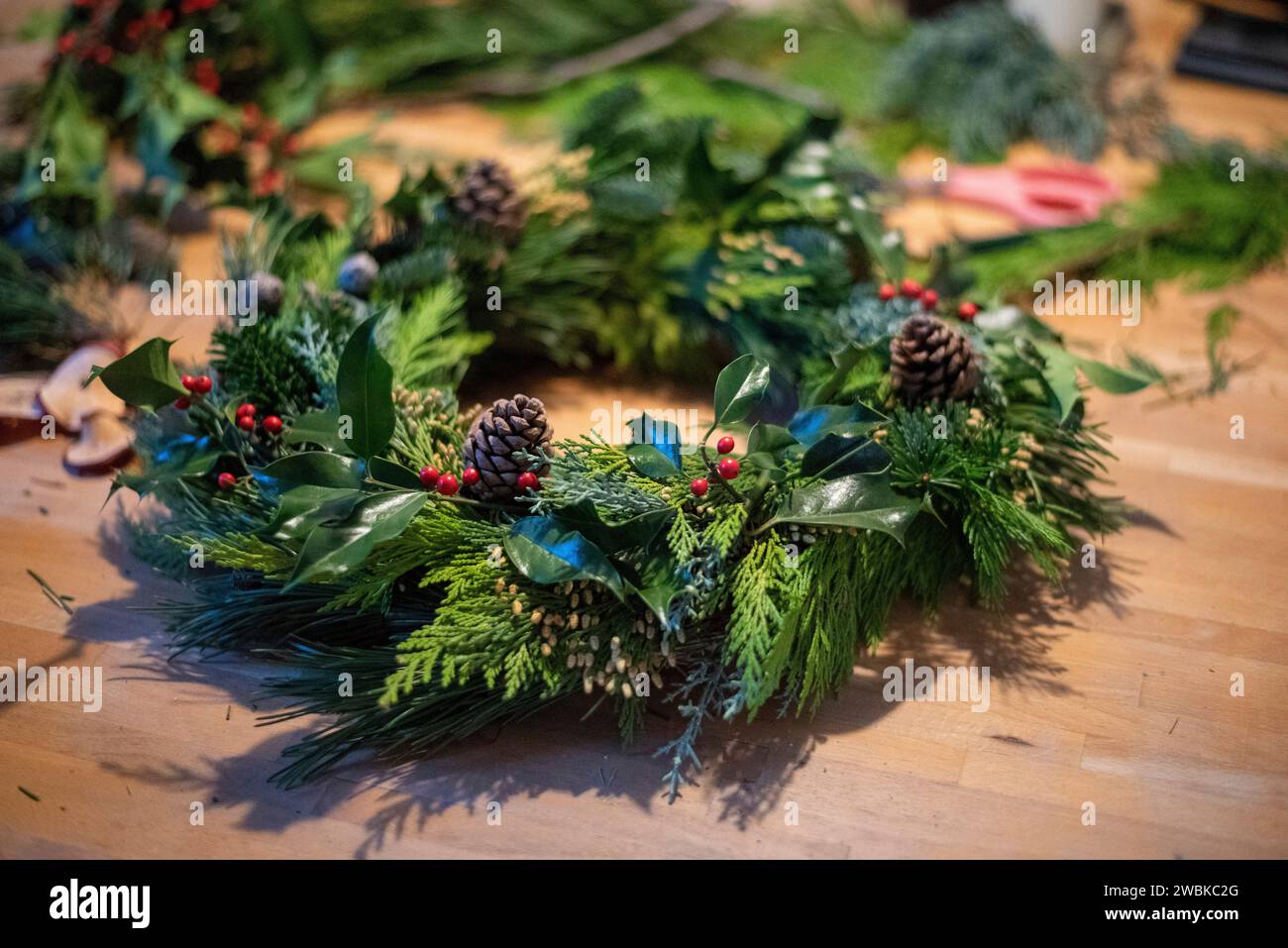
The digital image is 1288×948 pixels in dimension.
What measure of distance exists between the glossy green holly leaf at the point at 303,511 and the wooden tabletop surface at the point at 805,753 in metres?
0.16

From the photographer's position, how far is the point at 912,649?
928mm

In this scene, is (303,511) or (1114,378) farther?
(1114,378)

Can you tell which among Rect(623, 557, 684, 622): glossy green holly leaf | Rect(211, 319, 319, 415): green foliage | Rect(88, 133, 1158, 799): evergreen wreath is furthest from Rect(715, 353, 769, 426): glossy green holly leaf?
Rect(211, 319, 319, 415): green foliage

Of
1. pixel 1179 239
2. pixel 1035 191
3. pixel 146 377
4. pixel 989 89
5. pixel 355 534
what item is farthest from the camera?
pixel 989 89

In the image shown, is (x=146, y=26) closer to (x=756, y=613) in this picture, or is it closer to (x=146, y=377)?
(x=146, y=377)

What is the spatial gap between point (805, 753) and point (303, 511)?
0.38 meters

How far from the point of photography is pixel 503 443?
0.85 metres

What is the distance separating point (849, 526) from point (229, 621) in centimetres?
46

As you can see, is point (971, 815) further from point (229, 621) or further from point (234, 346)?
point (234, 346)

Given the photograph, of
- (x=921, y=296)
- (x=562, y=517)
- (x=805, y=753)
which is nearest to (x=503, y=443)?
(x=562, y=517)

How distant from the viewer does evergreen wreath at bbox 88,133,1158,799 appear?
81 centimetres

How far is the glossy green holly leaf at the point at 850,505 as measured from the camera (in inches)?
32.3

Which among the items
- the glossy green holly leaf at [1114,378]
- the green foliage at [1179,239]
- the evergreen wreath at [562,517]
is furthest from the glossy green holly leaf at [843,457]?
the green foliage at [1179,239]

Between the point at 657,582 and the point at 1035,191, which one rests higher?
the point at 1035,191
